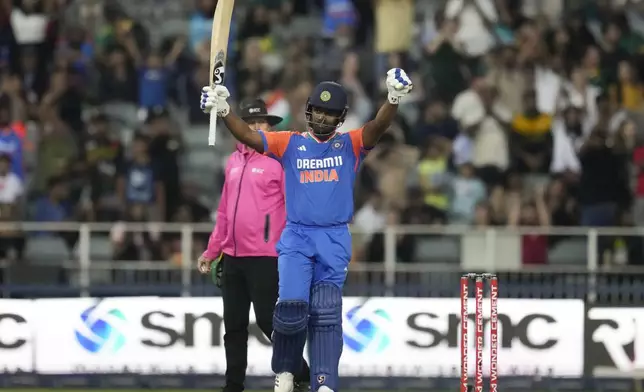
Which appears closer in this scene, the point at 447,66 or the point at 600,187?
the point at 600,187

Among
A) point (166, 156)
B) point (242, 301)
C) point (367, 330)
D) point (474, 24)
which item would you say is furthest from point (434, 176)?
point (242, 301)

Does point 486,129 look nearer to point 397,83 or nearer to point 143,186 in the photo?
point 143,186

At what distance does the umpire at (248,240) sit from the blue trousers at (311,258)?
1.04m

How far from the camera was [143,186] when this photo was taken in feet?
59.4

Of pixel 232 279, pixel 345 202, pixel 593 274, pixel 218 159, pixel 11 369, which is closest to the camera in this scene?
pixel 345 202

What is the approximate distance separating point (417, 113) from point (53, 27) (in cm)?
491

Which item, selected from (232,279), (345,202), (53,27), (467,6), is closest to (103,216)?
(53,27)

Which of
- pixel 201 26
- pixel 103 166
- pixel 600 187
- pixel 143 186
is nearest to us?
pixel 600 187

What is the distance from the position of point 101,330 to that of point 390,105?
465 centimetres

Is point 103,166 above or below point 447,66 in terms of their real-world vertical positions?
below

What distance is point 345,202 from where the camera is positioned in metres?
10.5

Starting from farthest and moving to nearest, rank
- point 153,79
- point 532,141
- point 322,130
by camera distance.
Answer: point 153,79, point 532,141, point 322,130

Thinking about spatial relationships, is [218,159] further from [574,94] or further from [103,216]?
[574,94]

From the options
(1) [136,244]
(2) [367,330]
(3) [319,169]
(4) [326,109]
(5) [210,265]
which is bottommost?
(2) [367,330]
